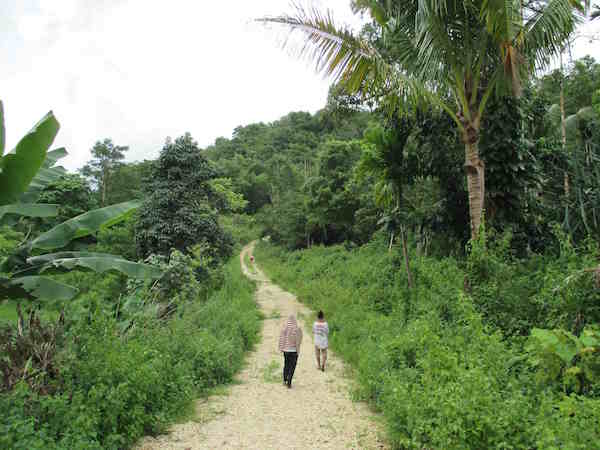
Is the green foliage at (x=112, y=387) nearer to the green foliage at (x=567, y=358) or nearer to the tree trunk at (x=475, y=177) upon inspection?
the green foliage at (x=567, y=358)

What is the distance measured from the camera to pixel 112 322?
586cm

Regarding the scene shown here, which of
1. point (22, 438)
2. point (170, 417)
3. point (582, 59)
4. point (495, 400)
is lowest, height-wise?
point (170, 417)

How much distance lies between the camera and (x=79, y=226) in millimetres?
5547

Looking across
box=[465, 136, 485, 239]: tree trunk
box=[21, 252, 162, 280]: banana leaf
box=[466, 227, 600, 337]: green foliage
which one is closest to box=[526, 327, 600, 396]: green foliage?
box=[466, 227, 600, 337]: green foliage

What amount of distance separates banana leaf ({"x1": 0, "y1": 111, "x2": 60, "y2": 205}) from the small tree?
35.7 metres

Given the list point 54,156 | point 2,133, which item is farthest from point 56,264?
point 54,156

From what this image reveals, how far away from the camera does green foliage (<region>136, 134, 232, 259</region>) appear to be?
16594 mm

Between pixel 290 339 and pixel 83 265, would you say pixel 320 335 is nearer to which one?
pixel 290 339

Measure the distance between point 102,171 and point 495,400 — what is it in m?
40.3

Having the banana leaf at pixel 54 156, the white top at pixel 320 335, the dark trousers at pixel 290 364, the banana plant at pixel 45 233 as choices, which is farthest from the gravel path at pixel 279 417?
the banana leaf at pixel 54 156

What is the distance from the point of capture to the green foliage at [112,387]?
13.7 feet

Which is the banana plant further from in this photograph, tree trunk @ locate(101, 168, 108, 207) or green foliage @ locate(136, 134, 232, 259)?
tree trunk @ locate(101, 168, 108, 207)

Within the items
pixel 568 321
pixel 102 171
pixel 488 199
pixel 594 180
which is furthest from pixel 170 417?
pixel 102 171

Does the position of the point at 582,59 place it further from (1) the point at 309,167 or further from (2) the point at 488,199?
(1) the point at 309,167
